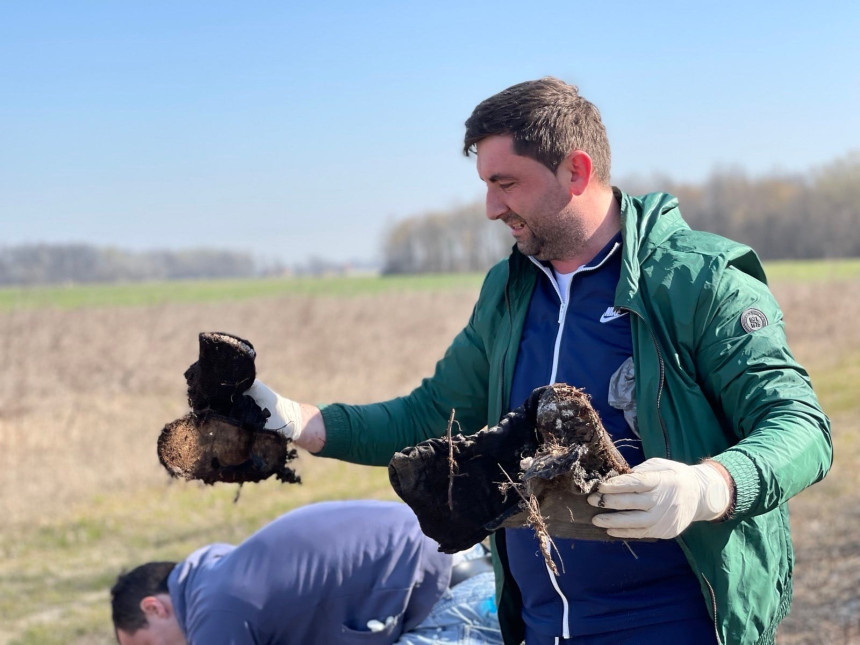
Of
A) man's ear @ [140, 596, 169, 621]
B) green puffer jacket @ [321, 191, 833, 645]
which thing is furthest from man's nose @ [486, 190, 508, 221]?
man's ear @ [140, 596, 169, 621]

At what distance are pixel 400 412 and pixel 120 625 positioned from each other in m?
1.74

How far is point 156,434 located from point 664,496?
371 inches

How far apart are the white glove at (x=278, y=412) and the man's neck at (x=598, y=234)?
904 mm

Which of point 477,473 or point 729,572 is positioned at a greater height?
point 477,473

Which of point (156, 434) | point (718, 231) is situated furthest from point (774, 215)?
point (156, 434)

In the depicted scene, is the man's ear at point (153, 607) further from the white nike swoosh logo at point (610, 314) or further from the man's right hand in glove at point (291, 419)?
the white nike swoosh logo at point (610, 314)

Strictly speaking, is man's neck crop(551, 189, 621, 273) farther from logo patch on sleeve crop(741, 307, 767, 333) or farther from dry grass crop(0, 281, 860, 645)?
dry grass crop(0, 281, 860, 645)

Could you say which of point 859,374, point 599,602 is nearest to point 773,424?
point 599,602

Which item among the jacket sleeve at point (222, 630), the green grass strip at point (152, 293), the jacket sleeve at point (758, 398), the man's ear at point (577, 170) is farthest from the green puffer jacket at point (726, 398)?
the green grass strip at point (152, 293)

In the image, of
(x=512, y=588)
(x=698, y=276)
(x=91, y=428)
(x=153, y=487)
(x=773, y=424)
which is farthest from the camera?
(x=91, y=428)

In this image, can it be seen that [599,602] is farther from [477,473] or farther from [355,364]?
[355,364]

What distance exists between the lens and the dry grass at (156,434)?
5516mm

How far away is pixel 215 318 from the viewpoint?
66.0 feet

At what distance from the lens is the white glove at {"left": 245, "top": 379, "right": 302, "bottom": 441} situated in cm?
255
